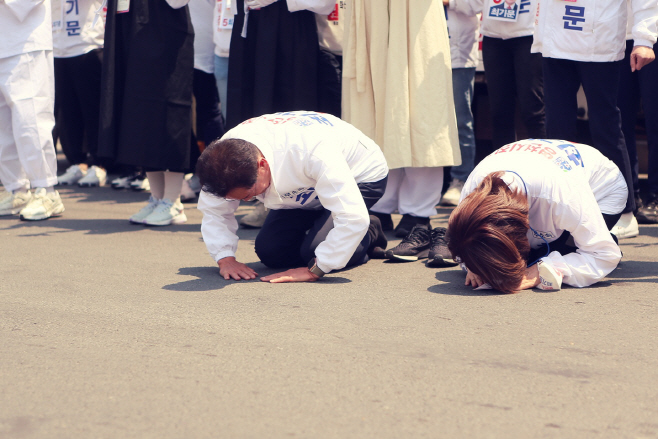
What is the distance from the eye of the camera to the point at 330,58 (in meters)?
4.54

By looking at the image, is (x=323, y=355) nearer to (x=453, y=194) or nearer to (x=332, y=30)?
(x=332, y=30)

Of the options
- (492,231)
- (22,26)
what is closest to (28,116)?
(22,26)

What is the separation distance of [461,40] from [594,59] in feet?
4.93

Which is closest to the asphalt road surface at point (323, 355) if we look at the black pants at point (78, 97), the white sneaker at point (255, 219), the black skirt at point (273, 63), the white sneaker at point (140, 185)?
the white sneaker at point (255, 219)

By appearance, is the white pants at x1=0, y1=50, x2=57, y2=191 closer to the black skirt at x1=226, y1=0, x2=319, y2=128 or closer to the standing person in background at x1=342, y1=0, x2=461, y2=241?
the black skirt at x1=226, y1=0, x2=319, y2=128

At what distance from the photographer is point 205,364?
2203mm

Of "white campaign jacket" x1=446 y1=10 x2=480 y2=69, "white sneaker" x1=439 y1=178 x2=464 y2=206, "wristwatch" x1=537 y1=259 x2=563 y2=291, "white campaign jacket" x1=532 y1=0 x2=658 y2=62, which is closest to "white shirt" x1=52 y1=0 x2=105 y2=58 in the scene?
"white campaign jacket" x1=446 y1=10 x2=480 y2=69

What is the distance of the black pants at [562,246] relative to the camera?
10.6 feet

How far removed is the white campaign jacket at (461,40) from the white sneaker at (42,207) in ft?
8.83

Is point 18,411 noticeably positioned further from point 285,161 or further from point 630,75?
point 630,75

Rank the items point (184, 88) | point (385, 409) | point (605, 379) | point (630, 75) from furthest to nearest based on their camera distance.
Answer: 1. point (184, 88)
2. point (630, 75)
3. point (605, 379)
4. point (385, 409)

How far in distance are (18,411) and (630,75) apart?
3.61 metres

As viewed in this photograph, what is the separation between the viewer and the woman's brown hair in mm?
2680

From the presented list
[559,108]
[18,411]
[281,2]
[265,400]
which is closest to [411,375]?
[265,400]
